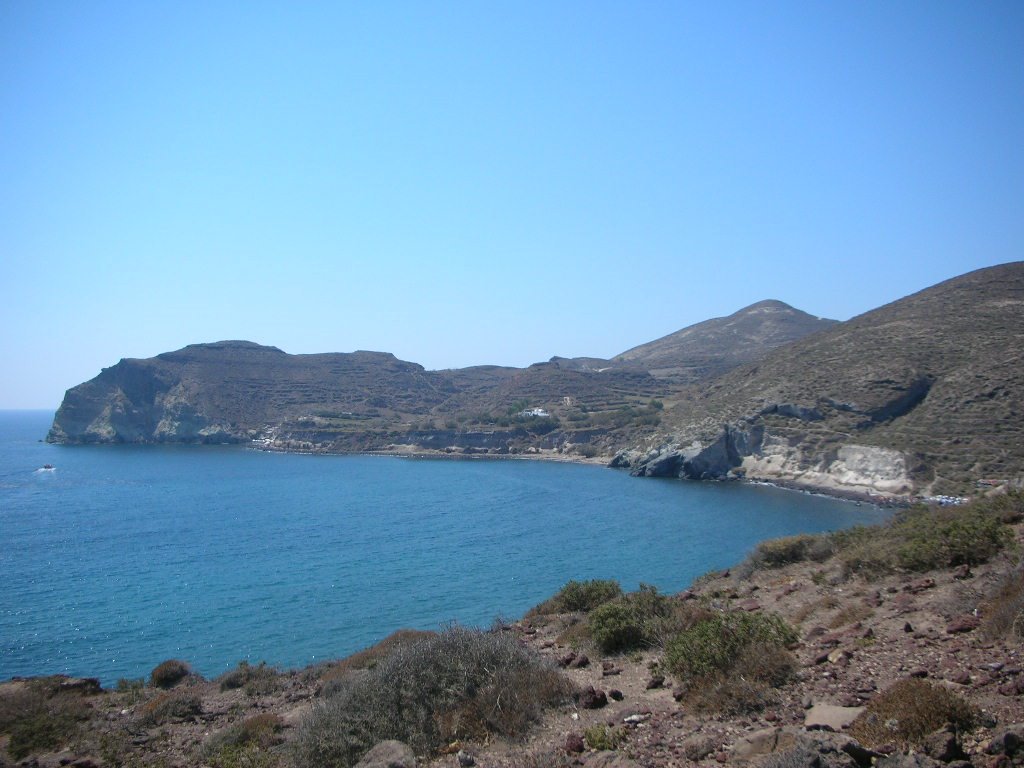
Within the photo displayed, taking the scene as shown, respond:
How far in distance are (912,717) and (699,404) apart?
84.2 metres

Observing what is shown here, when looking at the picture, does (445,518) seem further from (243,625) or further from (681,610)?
(681,610)

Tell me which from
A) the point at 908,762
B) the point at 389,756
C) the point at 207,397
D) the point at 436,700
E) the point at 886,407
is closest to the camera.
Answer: the point at 908,762

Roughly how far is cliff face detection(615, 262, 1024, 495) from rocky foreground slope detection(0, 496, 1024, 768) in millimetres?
42412

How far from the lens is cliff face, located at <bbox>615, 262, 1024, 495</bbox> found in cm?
5144

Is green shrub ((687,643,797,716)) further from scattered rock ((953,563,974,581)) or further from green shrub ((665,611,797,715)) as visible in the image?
scattered rock ((953,563,974,581))

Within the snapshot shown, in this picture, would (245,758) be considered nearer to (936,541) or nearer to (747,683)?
(747,683)

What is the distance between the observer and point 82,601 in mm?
30094

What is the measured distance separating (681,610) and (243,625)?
21.2 metres

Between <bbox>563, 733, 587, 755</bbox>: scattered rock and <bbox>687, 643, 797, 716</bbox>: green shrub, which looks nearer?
<bbox>563, 733, 587, 755</bbox>: scattered rock

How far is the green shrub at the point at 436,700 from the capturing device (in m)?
8.19

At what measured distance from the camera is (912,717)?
223 inches

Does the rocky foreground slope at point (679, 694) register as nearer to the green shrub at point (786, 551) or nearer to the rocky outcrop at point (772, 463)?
the green shrub at point (786, 551)

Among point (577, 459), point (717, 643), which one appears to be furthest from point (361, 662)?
point (577, 459)

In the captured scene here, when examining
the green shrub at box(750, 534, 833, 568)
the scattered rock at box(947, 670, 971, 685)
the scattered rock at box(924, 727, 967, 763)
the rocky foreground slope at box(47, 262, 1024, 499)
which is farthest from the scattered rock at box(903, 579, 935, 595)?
the rocky foreground slope at box(47, 262, 1024, 499)
